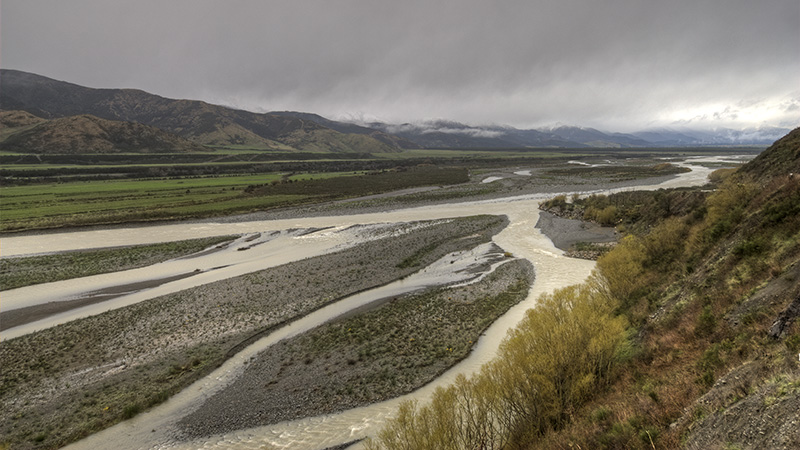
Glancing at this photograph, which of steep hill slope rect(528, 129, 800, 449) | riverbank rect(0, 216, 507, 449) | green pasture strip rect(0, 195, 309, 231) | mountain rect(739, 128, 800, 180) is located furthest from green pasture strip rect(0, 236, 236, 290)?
mountain rect(739, 128, 800, 180)

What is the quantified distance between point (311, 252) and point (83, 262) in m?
30.3

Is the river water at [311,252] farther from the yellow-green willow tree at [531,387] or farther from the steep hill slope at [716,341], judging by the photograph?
the steep hill slope at [716,341]

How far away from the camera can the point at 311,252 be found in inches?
2025

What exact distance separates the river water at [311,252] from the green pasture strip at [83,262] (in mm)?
5856

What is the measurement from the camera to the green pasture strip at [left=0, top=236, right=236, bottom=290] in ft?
139

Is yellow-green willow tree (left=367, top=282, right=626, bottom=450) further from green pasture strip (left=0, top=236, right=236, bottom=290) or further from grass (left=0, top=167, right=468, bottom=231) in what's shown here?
grass (left=0, top=167, right=468, bottom=231)

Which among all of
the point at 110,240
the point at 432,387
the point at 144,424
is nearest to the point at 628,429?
the point at 432,387

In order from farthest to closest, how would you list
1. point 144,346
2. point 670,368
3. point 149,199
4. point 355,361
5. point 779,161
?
1. point 149,199
2. point 779,161
3. point 144,346
4. point 355,361
5. point 670,368

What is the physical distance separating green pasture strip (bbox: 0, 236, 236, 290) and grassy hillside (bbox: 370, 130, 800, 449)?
47.5 metres

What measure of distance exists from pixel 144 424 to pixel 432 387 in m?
15.9

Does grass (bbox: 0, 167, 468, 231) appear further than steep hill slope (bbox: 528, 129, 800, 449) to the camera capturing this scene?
Yes

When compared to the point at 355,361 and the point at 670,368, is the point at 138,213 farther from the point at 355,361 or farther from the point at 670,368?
the point at 670,368

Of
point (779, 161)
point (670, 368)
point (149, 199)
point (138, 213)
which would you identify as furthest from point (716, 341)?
point (149, 199)

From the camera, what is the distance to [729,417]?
865 cm
